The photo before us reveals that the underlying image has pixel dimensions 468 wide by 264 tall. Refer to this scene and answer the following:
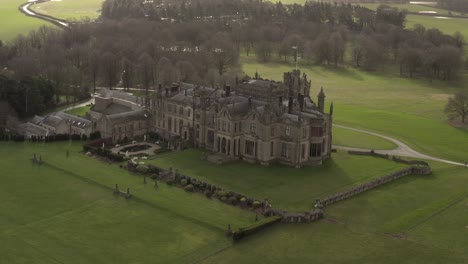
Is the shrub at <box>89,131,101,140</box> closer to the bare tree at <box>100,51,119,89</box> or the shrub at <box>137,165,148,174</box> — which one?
the shrub at <box>137,165,148,174</box>

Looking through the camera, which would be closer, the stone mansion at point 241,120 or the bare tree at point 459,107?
the stone mansion at point 241,120

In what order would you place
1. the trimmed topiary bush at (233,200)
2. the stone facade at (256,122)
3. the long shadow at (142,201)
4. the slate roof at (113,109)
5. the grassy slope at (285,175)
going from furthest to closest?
the slate roof at (113,109), the stone facade at (256,122), the grassy slope at (285,175), the trimmed topiary bush at (233,200), the long shadow at (142,201)

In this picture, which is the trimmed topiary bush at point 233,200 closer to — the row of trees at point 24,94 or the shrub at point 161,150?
the shrub at point 161,150

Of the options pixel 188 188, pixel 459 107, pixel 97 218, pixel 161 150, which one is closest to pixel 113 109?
pixel 161 150

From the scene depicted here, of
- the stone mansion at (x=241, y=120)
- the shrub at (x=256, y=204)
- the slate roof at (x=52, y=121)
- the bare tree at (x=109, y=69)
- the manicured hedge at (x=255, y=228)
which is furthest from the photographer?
the bare tree at (x=109, y=69)

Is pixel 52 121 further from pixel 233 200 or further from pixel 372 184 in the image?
pixel 372 184

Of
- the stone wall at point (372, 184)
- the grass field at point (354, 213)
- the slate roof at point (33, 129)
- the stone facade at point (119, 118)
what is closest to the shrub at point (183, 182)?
the grass field at point (354, 213)

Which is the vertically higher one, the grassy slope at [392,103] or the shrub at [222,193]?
the grassy slope at [392,103]

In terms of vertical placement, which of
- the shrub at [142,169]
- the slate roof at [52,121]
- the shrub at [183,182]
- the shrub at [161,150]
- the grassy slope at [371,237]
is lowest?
the grassy slope at [371,237]

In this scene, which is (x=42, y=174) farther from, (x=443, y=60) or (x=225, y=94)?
(x=443, y=60)
